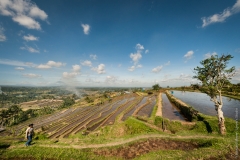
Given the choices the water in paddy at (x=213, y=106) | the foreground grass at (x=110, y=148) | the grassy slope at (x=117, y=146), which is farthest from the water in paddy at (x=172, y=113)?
the foreground grass at (x=110, y=148)

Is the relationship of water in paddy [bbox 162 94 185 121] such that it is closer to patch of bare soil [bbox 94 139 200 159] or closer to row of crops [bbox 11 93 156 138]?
row of crops [bbox 11 93 156 138]

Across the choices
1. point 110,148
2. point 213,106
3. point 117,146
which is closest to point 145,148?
point 117,146

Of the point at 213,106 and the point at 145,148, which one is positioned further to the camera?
the point at 213,106

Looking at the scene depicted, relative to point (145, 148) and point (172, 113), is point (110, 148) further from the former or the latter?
point (172, 113)

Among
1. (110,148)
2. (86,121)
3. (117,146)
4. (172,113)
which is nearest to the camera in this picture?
(110,148)

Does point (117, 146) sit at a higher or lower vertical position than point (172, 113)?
higher

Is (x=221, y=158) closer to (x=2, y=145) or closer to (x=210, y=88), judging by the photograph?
(x=210, y=88)

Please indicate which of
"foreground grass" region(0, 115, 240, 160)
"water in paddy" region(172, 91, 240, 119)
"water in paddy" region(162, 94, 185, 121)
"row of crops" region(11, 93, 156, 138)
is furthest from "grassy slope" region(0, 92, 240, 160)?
"row of crops" region(11, 93, 156, 138)

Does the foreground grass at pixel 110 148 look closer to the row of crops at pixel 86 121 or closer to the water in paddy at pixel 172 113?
the water in paddy at pixel 172 113

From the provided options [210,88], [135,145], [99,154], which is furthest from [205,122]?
[99,154]
